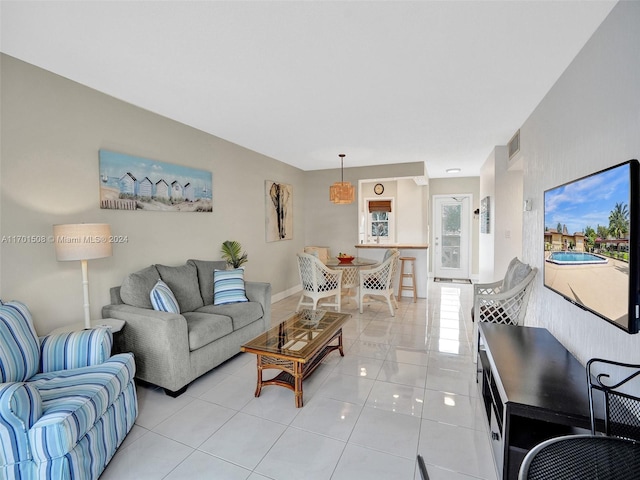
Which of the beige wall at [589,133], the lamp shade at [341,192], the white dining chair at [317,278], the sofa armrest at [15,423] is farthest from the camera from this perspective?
the lamp shade at [341,192]

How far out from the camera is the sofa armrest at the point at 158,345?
2.36 meters

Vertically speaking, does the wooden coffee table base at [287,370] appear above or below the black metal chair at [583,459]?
below

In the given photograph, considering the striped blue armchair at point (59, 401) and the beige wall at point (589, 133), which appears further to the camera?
the beige wall at point (589, 133)

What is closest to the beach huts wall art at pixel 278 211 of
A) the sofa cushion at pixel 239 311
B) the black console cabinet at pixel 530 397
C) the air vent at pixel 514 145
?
the sofa cushion at pixel 239 311

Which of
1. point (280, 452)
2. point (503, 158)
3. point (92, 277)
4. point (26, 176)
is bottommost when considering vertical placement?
point (280, 452)

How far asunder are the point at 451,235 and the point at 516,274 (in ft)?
16.7

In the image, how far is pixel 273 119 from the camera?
3389mm

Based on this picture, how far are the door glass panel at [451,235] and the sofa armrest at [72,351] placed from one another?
7.47m

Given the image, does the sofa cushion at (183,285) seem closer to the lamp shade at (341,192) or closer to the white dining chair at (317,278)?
the white dining chair at (317,278)

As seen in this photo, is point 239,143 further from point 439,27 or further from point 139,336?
point 439,27

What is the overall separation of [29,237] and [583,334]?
3.83 meters

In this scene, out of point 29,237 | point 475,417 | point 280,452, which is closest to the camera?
point 280,452

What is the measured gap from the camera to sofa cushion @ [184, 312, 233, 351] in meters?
2.53

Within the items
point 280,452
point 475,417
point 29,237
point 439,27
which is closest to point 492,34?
point 439,27
